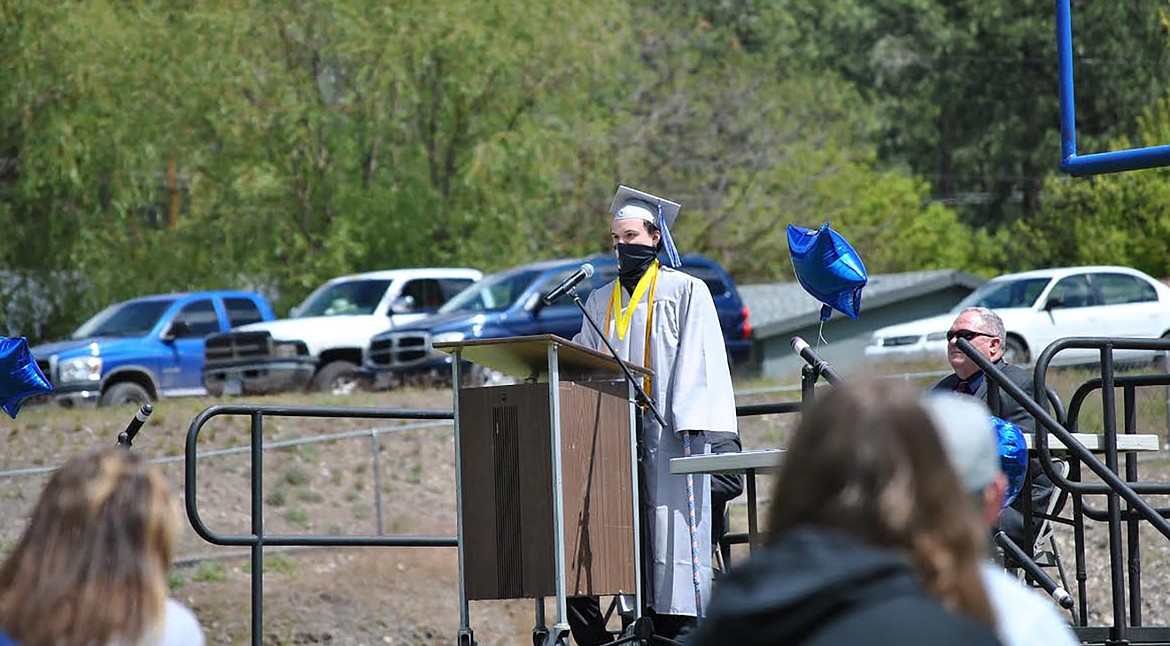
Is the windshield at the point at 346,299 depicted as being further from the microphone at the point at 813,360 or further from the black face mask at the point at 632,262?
the microphone at the point at 813,360

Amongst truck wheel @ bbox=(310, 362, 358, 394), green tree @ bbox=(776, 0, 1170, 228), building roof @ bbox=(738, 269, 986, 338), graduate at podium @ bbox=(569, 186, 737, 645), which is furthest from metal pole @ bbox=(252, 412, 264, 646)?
green tree @ bbox=(776, 0, 1170, 228)

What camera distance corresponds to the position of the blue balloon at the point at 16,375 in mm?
7941

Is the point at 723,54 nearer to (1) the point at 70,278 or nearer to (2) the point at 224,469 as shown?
(1) the point at 70,278

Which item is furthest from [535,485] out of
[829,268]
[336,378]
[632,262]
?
[336,378]

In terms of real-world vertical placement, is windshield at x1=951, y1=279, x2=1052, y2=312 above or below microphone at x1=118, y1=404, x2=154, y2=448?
above

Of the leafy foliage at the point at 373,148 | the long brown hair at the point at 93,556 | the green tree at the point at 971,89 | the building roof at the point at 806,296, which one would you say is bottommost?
the long brown hair at the point at 93,556

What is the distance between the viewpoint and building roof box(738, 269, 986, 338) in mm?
30516

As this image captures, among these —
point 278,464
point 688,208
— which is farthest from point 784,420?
point 688,208

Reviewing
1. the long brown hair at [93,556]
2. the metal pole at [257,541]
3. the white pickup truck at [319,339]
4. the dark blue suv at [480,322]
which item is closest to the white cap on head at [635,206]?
the metal pole at [257,541]

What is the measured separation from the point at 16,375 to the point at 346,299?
15589 millimetres

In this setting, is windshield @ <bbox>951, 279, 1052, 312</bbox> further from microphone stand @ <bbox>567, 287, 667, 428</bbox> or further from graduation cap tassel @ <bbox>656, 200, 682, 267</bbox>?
microphone stand @ <bbox>567, 287, 667, 428</bbox>

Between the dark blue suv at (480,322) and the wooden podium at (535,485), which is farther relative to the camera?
the dark blue suv at (480,322)

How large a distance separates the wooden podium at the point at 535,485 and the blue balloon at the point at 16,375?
242 cm

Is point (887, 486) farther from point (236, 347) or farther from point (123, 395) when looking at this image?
point (236, 347)
